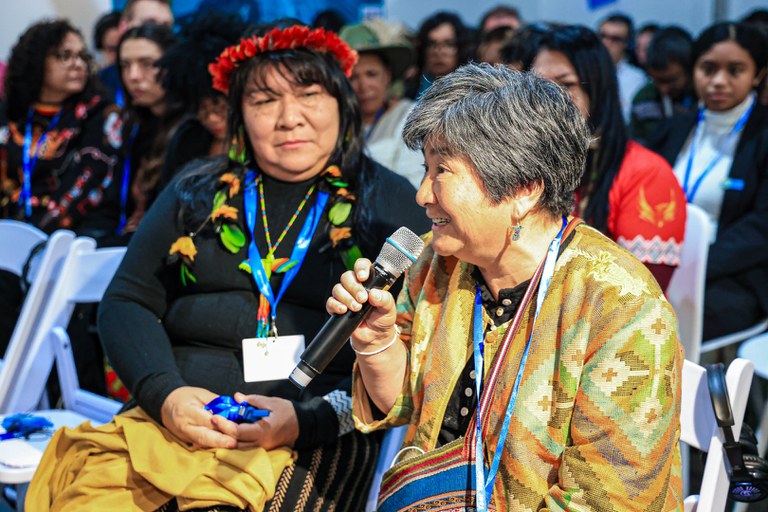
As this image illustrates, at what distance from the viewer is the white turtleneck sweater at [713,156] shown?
157 inches

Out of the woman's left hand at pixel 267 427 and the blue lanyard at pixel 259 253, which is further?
the blue lanyard at pixel 259 253

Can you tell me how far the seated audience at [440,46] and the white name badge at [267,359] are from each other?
3.99 metres

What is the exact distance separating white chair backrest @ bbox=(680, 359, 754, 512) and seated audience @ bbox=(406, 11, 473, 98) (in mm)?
4382

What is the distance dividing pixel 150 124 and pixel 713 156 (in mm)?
2730

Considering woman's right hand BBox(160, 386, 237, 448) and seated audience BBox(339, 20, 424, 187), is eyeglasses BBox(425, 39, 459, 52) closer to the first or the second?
seated audience BBox(339, 20, 424, 187)

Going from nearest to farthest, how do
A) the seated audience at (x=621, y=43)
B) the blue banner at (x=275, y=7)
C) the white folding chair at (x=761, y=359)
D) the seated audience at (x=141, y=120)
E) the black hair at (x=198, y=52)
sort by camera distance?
the white folding chair at (x=761, y=359) < the black hair at (x=198, y=52) < the seated audience at (x=141, y=120) < the blue banner at (x=275, y=7) < the seated audience at (x=621, y=43)

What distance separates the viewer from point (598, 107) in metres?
3.02

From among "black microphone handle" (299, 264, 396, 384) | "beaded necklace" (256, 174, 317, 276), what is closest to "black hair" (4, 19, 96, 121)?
"beaded necklace" (256, 174, 317, 276)

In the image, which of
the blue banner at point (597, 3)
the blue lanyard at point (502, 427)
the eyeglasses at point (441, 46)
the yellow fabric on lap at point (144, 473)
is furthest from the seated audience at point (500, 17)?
the blue lanyard at point (502, 427)

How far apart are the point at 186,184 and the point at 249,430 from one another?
865 mm

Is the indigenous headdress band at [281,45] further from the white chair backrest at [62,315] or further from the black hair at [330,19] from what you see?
the black hair at [330,19]

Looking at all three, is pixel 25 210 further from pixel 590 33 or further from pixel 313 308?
pixel 590 33

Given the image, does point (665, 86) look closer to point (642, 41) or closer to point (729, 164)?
point (642, 41)

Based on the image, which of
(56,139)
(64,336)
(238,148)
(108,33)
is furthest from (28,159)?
(238,148)
